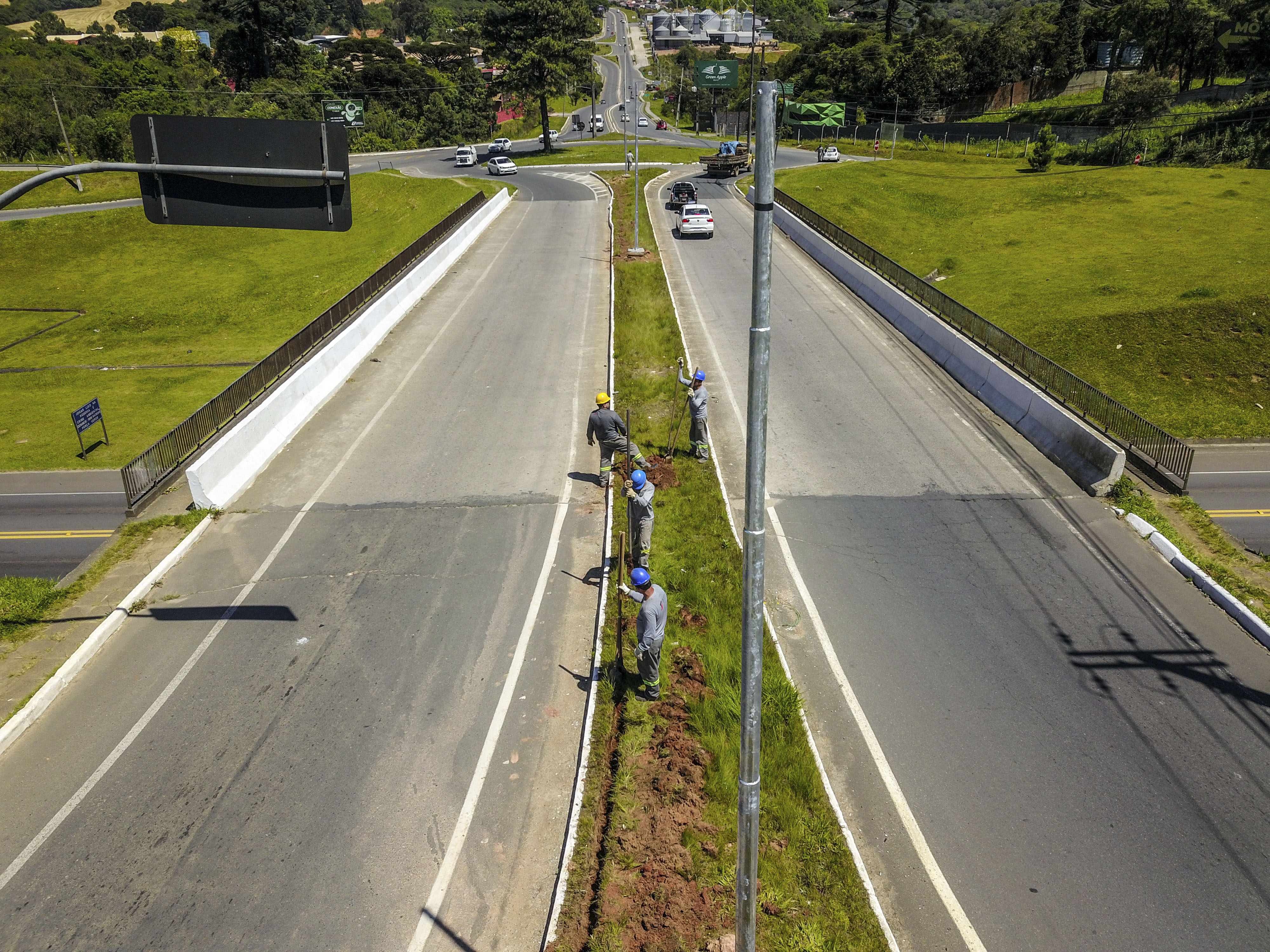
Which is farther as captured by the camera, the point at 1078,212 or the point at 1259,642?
the point at 1078,212

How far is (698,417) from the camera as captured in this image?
16422mm

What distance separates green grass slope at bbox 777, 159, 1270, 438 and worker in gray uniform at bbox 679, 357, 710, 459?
12349mm

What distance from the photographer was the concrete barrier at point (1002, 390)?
15516mm

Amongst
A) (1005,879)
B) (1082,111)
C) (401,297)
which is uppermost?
(1082,111)

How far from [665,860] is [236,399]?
603 inches

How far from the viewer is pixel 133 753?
9.53m

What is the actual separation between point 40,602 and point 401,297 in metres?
16.2

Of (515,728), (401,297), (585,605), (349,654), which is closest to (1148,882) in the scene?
(515,728)

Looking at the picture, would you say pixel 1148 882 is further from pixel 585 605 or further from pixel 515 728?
pixel 585 605

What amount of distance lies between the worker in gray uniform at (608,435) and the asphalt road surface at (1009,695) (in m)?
2.35

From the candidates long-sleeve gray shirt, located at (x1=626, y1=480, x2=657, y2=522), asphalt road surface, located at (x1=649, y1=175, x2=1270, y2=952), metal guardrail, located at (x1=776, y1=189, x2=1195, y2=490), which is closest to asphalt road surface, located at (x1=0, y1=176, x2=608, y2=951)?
long-sleeve gray shirt, located at (x1=626, y1=480, x2=657, y2=522)

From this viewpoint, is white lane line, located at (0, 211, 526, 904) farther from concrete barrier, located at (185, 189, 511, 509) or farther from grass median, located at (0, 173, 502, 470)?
grass median, located at (0, 173, 502, 470)

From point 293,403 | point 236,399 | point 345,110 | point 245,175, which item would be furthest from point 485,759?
point 345,110

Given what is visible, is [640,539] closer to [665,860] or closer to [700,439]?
[700,439]
